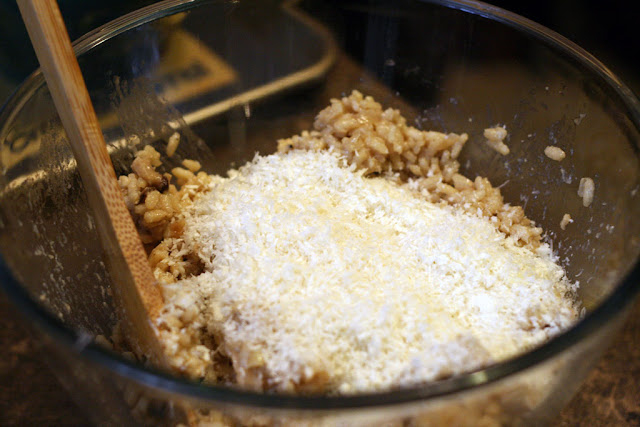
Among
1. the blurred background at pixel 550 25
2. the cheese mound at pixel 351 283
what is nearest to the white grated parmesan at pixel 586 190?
the cheese mound at pixel 351 283

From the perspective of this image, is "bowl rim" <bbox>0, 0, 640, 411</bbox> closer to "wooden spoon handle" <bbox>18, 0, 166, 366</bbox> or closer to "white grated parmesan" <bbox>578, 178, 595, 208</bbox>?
"wooden spoon handle" <bbox>18, 0, 166, 366</bbox>

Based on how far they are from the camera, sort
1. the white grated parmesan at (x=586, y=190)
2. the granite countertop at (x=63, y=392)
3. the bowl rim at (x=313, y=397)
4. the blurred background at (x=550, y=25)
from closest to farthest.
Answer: the bowl rim at (x=313, y=397)
the granite countertop at (x=63, y=392)
the white grated parmesan at (x=586, y=190)
the blurred background at (x=550, y=25)

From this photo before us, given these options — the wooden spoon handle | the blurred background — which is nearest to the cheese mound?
the wooden spoon handle

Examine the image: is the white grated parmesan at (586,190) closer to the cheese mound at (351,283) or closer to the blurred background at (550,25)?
the cheese mound at (351,283)

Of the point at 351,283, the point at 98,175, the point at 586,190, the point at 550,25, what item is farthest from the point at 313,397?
the point at 550,25

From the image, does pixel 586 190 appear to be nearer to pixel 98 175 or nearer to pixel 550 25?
pixel 550 25
